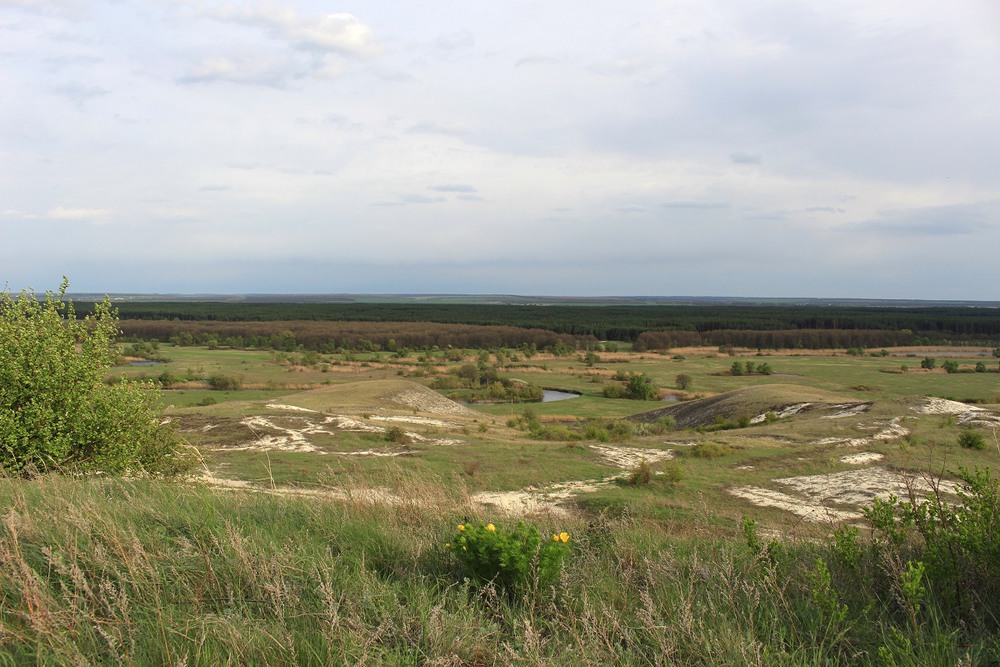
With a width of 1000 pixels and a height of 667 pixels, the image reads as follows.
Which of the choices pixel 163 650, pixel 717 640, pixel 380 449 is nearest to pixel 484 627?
pixel 717 640

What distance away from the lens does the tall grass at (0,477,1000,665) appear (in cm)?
353

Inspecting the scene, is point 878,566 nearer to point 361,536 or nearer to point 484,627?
point 484,627

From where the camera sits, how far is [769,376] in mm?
69688

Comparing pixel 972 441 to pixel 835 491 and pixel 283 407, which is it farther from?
pixel 283 407

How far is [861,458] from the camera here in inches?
776

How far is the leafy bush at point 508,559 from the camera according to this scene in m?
4.69

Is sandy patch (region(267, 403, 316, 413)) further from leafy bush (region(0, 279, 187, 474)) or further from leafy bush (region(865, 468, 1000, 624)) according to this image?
leafy bush (region(865, 468, 1000, 624))

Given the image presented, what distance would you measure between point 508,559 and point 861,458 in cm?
1913

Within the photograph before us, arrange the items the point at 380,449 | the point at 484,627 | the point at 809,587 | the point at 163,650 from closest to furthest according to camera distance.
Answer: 1. the point at 163,650
2. the point at 484,627
3. the point at 809,587
4. the point at 380,449

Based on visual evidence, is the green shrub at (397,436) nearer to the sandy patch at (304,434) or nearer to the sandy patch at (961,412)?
the sandy patch at (304,434)

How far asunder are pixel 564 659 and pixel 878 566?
301 cm

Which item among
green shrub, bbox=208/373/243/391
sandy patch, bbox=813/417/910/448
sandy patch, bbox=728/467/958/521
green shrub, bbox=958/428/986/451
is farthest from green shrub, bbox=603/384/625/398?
sandy patch, bbox=728/467/958/521

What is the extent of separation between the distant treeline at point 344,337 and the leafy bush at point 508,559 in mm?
103562

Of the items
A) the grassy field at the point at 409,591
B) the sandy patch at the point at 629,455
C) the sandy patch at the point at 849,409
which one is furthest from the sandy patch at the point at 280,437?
the sandy patch at the point at 849,409
